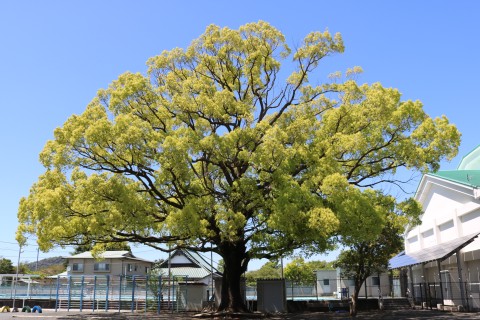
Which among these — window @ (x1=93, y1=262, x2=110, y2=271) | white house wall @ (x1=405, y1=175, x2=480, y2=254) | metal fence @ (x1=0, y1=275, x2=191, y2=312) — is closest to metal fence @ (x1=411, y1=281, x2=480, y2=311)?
white house wall @ (x1=405, y1=175, x2=480, y2=254)

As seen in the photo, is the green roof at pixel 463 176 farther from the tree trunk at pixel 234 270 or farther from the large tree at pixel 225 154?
the tree trunk at pixel 234 270

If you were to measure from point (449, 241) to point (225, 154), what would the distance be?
51.6ft

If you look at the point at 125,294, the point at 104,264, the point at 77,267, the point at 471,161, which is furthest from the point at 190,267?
the point at 471,161

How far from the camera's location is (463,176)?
88.2 feet

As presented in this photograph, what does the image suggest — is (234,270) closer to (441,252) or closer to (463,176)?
(441,252)

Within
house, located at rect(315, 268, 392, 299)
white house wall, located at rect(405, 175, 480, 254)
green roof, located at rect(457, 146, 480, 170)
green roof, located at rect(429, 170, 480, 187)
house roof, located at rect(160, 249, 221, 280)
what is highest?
green roof, located at rect(457, 146, 480, 170)

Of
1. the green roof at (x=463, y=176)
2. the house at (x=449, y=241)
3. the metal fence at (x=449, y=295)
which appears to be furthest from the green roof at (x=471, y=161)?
the metal fence at (x=449, y=295)

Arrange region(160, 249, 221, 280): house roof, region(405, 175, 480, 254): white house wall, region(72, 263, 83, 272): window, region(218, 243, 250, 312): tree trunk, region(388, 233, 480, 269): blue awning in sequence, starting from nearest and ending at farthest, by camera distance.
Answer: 1. region(218, 243, 250, 312): tree trunk
2. region(388, 233, 480, 269): blue awning
3. region(405, 175, 480, 254): white house wall
4. region(160, 249, 221, 280): house roof
5. region(72, 263, 83, 272): window

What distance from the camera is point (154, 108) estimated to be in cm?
1984

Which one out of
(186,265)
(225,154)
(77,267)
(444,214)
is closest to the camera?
(225,154)

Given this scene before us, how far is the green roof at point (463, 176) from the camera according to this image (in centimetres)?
2436

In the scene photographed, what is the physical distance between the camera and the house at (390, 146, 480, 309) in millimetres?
23234

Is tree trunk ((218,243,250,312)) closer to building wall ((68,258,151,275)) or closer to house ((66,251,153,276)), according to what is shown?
house ((66,251,153,276))

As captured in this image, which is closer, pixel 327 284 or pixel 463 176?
pixel 463 176
